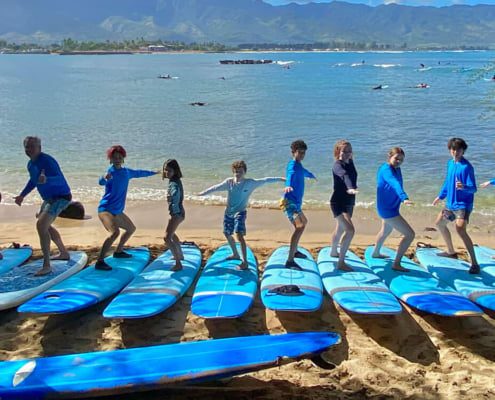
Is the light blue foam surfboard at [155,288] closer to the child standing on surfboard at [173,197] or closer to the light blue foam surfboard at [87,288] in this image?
the light blue foam surfboard at [87,288]

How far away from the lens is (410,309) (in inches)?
271

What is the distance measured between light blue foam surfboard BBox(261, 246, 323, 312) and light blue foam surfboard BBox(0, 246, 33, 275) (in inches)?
156

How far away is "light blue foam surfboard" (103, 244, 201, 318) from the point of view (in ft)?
20.2

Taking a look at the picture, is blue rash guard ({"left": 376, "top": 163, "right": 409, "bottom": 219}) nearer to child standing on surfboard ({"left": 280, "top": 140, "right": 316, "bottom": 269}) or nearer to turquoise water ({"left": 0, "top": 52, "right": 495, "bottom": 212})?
child standing on surfboard ({"left": 280, "top": 140, "right": 316, "bottom": 269})

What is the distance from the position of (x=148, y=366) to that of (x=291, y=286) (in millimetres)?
2461

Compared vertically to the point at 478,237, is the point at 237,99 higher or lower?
higher

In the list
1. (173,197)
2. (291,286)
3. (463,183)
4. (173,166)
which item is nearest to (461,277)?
(463,183)

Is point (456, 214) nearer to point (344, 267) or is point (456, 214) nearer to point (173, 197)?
point (344, 267)

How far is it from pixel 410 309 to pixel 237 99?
3615 cm

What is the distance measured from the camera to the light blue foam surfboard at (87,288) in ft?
20.5

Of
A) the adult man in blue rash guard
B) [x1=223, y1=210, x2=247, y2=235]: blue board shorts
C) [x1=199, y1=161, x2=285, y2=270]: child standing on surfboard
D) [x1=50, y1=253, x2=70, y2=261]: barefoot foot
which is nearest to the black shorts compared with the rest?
[x1=199, y1=161, x2=285, y2=270]: child standing on surfboard

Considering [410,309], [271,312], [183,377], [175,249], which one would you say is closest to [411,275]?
[410,309]

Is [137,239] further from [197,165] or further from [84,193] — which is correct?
[197,165]

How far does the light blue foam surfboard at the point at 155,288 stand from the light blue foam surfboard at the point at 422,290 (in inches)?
112
